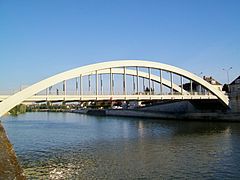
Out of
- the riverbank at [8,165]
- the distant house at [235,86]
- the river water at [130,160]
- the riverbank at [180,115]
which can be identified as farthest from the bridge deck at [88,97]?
the distant house at [235,86]

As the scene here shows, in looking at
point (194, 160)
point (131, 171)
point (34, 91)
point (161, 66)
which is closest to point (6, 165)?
point (131, 171)

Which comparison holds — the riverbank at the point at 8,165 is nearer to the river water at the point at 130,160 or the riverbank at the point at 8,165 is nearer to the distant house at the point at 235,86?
the river water at the point at 130,160

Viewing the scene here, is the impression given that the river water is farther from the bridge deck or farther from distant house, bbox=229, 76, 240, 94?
distant house, bbox=229, 76, 240, 94

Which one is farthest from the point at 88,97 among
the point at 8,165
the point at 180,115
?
the point at 180,115

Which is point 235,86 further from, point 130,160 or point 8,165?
point 8,165

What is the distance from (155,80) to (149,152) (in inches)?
892

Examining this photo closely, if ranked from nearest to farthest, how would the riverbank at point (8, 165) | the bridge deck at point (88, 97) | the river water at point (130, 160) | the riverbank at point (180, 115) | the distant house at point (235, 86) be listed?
1. the riverbank at point (8, 165)
2. the river water at point (130, 160)
3. the bridge deck at point (88, 97)
4. the riverbank at point (180, 115)
5. the distant house at point (235, 86)

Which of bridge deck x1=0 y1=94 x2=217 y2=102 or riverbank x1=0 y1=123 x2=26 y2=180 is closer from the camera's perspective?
riverbank x1=0 y1=123 x2=26 y2=180

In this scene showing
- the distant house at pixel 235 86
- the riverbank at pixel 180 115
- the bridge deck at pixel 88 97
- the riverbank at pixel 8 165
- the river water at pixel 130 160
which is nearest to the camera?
the riverbank at pixel 8 165

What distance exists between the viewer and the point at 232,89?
5203 centimetres

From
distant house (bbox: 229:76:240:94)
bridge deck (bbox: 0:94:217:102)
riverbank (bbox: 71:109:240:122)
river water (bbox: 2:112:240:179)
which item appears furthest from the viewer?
distant house (bbox: 229:76:240:94)

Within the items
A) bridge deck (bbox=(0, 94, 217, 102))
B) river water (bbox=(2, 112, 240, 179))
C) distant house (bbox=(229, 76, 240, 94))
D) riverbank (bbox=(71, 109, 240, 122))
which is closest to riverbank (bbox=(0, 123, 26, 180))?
river water (bbox=(2, 112, 240, 179))

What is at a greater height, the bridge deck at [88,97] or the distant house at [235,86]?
the distant house at [235,86]

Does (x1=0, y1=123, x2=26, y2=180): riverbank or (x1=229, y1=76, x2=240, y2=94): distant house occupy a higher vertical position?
(x1=229, y1=76, x2=240, y2=94): distant house
